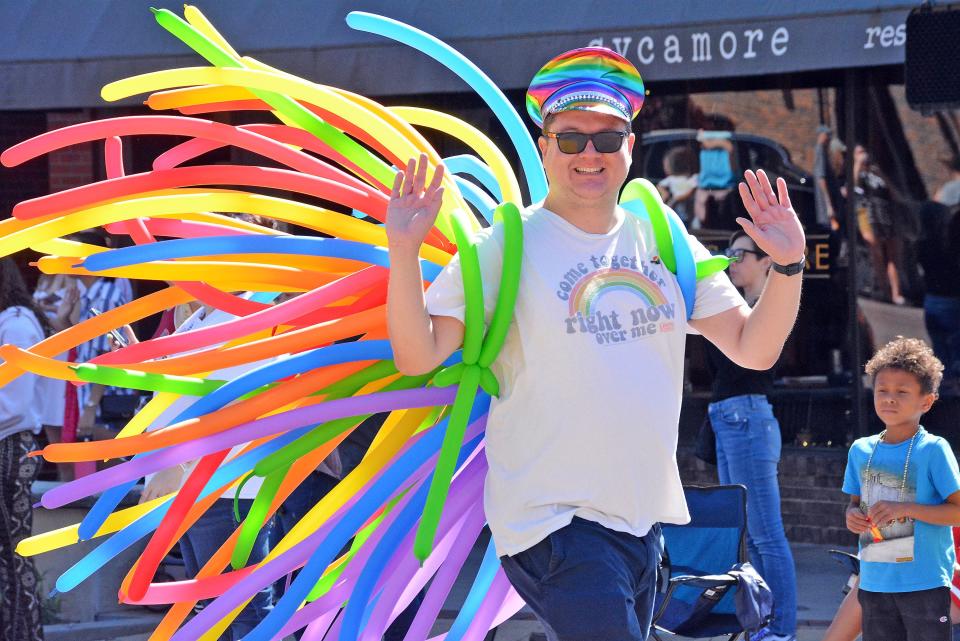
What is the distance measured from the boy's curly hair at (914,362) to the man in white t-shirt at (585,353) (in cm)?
183

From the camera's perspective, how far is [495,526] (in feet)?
11.5

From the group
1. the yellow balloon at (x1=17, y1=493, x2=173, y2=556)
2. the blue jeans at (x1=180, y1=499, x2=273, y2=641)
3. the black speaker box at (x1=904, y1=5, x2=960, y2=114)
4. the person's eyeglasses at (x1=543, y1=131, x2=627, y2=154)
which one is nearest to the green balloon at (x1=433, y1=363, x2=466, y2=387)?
the person's eyeglasses at (x1=543, y1=131, x2=627, y2=154)

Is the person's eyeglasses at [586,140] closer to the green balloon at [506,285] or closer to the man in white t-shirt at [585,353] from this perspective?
the man in white t-shirt at [585,353]

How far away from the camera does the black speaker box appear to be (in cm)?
674

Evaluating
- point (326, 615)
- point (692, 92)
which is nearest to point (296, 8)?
point (692, 92)

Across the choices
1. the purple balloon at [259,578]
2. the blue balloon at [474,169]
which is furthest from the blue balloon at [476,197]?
the purple balloon at [259,578]

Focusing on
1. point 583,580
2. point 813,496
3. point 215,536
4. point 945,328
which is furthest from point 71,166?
point 583,580

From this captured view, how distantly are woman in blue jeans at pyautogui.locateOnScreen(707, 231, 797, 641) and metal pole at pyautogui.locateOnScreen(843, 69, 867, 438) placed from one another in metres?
2.31

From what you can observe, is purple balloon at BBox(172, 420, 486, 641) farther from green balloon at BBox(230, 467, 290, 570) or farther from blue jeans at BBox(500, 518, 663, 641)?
blue jeans at BBox(500, 518, 663, 641)

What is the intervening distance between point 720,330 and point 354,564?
118 centimetres

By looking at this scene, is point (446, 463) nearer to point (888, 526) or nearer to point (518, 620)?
point (888, 526)

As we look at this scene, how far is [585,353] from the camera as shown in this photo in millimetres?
3398

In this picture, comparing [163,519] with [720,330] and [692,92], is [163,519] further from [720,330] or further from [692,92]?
[692,92]

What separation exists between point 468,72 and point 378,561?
1482 millimetres
